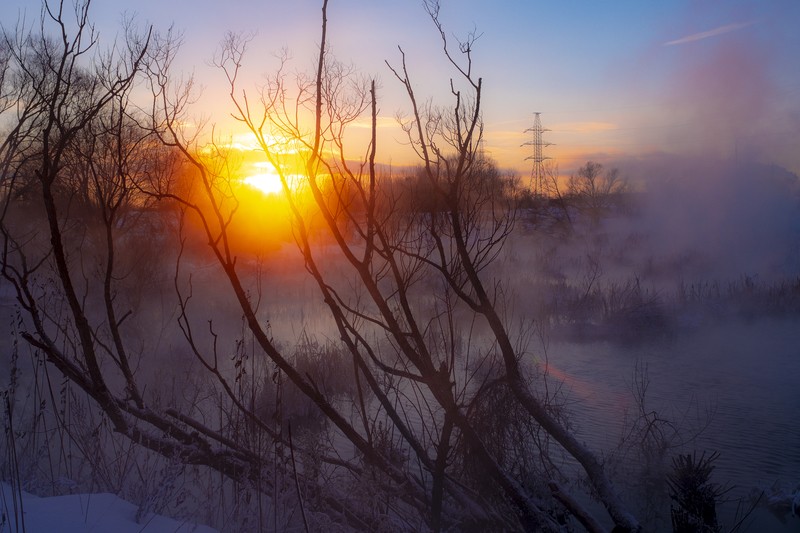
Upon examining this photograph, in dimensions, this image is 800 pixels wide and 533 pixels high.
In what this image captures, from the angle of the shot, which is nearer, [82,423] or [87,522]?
[87,522]

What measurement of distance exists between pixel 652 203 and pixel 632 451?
2472 centimetres

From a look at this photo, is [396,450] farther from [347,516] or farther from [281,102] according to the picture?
[281,102]

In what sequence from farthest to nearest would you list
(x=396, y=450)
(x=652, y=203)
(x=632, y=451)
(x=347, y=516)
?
(x=652, y=203) < (x=632, y=451) < (x=396, y=450) < (x=347, y=516)

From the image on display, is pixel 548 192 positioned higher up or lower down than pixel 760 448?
higher up

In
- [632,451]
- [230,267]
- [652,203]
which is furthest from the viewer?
[652,203]

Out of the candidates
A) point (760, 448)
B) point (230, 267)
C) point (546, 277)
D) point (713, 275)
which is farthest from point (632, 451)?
point (713, 275)

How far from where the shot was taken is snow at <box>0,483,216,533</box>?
A: 3.10 metres

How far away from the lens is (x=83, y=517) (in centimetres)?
322

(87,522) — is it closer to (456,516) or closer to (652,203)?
(456,516)

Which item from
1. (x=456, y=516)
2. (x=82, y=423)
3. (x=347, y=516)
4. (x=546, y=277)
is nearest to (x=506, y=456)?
(x=456, y=516)

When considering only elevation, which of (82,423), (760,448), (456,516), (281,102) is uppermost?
(281,102)

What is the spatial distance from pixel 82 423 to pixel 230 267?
106 inches

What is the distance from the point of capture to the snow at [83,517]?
122 inches

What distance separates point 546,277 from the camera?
58.5 feet
